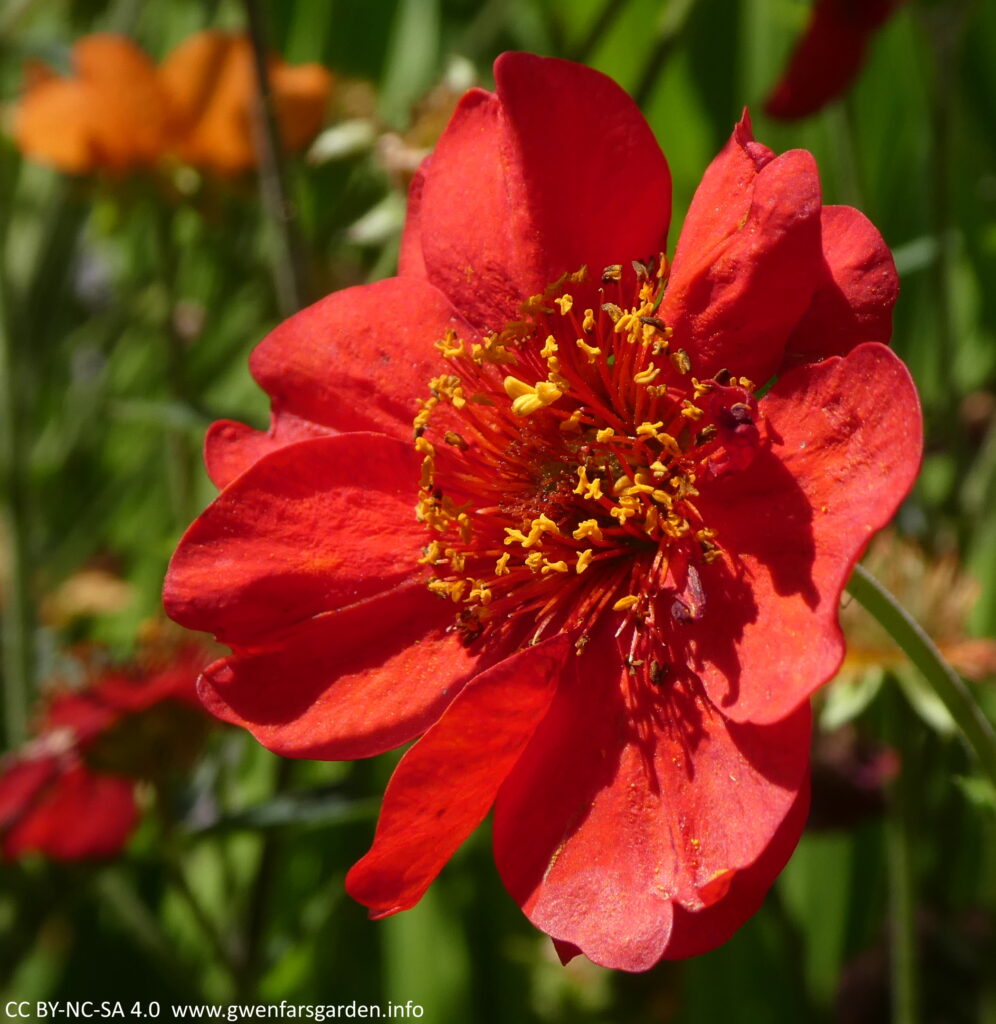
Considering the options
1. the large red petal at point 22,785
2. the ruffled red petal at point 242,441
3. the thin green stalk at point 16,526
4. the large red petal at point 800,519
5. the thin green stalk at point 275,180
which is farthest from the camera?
the thin green stalk at point 16,526

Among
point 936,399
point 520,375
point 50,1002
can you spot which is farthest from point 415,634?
point 50,1002

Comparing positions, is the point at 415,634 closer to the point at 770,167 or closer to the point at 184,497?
the point at 770,167

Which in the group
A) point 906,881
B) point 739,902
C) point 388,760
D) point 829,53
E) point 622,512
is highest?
point 829,53

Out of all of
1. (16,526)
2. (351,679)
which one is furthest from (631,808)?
(16,526)

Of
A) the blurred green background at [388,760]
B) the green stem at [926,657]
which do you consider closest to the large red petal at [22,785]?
the blurred green background at [388,760]

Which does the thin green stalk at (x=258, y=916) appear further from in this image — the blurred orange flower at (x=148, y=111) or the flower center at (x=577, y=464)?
the blurred orange flower at (x=148, y=111)

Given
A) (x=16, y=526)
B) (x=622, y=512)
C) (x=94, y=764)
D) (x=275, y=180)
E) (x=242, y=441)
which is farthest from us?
(x=16, y=526)

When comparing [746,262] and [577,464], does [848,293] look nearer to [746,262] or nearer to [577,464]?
[746,262]
